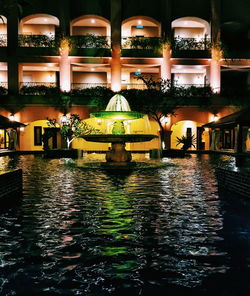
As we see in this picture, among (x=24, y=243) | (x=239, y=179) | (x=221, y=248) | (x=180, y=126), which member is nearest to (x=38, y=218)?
(x=24, y=243)

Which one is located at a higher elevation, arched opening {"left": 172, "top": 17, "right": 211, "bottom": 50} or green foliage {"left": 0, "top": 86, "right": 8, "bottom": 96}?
arched opening {"left": 172, "top": 17, "right": 211, "bottom": 50}

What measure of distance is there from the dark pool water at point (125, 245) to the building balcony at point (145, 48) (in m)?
25.2

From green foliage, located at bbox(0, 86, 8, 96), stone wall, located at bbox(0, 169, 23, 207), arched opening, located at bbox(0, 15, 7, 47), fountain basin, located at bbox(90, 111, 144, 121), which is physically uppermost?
arched opening, located at bbox(0, 15, 7, 47)

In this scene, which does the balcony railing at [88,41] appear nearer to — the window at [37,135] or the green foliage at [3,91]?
the green foliage at [3,91]

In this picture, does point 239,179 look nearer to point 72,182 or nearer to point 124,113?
point 72,182

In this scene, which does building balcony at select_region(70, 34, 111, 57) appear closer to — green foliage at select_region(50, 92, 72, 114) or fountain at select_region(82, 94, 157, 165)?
green foliage at select_region(50, 92, 72, 114)

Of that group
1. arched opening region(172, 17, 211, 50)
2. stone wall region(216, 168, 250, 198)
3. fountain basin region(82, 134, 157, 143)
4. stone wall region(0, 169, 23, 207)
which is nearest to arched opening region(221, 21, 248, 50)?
arched opening region(172, 17, 211, 50)

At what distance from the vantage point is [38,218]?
554 centimetres

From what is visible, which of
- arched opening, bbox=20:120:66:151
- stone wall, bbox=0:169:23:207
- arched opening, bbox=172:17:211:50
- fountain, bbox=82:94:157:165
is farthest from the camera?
arched opening, bbox=20:120:66:151

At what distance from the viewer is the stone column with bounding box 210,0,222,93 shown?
31266mm

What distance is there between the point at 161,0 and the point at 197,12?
3352mm

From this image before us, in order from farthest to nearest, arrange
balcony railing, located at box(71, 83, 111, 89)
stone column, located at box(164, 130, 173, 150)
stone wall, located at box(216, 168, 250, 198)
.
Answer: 1. balcony railing, located at box(71, 83, 111, 89)
2. stone column, located at box(164, 130, 173, 150)
3. stone wall, located at box(216, 168, 250, 198)

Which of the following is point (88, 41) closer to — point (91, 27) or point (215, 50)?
point (91, 27)

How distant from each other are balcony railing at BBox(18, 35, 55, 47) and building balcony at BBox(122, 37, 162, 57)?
6293 millimetres
